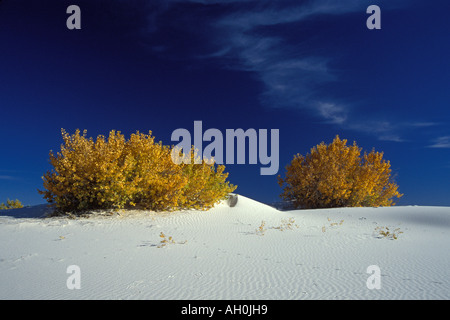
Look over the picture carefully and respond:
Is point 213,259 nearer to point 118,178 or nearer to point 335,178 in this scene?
point 118,178

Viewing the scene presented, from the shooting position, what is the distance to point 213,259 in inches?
197

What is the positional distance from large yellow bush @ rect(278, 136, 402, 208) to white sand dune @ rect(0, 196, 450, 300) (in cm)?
847

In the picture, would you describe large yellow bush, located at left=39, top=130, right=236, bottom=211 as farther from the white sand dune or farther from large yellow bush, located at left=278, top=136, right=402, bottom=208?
large yellow bush, located at left=278, top=136, right=402, bottom=208

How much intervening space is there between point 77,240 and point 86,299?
3.26 metres

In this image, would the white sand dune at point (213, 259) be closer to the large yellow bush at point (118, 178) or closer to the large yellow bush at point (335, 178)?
the large yellow bush at point (118, 178)

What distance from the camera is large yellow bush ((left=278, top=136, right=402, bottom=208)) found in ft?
57.3

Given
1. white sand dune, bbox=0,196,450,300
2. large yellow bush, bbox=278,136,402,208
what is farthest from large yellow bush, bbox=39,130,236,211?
large yellow bush, bbox=278,136,402,208

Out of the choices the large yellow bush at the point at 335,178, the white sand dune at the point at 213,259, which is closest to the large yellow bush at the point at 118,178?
the white sand dune at the point at 213,259

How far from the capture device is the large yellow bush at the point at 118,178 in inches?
357

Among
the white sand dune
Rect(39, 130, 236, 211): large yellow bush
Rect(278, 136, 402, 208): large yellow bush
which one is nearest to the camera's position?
the white sand dune

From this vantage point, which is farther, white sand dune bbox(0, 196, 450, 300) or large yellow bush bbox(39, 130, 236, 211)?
large yellow bush bbox(39, 130, 236, 211)

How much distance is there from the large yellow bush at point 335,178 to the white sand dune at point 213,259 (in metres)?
8.47
